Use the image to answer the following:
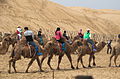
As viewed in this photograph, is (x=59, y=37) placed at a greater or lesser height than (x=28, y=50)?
greater

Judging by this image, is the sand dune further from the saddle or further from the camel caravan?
the saddle

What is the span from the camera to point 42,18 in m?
52.8

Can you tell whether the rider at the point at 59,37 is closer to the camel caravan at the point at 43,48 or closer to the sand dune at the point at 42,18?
the camel caravan at the point at 43,48

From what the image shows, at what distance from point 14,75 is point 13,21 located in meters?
34.8

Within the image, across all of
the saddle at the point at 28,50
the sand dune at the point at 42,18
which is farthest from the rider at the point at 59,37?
the sand dune at the point at 42,18

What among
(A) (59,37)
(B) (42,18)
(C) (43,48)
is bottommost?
(C) (43,48)

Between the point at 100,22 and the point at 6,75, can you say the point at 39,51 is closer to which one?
the point at 6,75

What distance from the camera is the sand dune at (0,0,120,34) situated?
46284mm

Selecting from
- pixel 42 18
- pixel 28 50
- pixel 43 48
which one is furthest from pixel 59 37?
pixel 42 18

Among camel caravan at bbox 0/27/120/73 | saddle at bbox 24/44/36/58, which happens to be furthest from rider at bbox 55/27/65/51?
saddle at bbox 24/44/36/58

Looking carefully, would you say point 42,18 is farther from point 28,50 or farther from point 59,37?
point 28,50

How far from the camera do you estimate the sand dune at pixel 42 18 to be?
46.3 metres

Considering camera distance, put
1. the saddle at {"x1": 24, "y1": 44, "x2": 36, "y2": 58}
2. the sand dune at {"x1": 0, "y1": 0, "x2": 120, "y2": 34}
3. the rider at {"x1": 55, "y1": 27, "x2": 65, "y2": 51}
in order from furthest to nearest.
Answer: the sand dune at {"x1": 0, "y1": 0, "x2": 120, "y2": 34}, the rider at {"x1": 55, "y1": 27, "x2": 65, "y2": 51}, the saddle at {"x1": 24, "y1": 44, "x2": 36, "y2": 58}

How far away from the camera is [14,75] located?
11.6 meters
